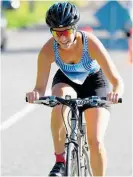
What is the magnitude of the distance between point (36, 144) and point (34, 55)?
1375 cm

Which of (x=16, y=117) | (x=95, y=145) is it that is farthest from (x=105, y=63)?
(x=16, y=117)

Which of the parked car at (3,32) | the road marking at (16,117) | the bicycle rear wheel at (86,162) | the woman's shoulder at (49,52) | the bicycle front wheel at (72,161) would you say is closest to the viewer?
the bicycle front wheel at (72,161)

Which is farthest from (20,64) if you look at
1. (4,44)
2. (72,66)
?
(72,66)

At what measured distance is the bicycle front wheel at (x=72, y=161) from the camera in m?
5.77

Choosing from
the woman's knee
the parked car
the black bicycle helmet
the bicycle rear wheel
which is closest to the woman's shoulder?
the black bicycle helmet

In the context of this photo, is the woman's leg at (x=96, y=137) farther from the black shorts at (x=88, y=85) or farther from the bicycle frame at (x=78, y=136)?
the black shorts at (x=88, y=85)

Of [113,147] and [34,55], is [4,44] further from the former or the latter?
[113,147]

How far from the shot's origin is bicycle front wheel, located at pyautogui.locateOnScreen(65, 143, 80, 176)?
18.9 feet

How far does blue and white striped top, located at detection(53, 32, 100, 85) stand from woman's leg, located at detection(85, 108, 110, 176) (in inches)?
13.8

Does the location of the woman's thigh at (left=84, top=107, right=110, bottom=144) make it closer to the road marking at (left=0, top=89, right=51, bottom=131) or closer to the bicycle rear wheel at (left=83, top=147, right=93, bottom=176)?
the bicycle rear wheel at (left=83, top=147, right=93, bottom=176)

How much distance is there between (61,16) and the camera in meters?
6.01

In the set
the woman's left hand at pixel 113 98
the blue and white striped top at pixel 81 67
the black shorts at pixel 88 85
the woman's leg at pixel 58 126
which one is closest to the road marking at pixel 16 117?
the black shorts at pixel 88 85

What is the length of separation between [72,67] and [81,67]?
0.07 meters

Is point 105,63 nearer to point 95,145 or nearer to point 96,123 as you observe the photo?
point 96,123
